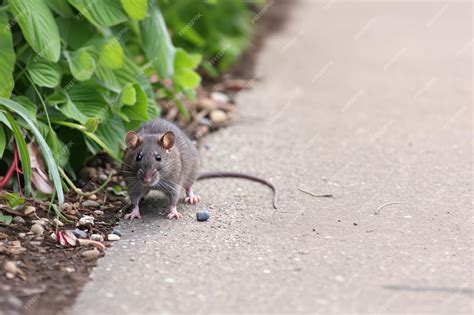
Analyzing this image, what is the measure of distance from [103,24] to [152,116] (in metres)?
0.74

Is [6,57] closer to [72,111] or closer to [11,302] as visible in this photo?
[72,111]

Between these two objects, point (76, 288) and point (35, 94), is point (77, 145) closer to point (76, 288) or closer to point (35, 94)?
point (35, 94)

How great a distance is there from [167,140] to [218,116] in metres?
2.06

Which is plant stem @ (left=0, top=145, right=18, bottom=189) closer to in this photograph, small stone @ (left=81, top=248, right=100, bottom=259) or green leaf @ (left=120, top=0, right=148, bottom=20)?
small stone @ (left=81, top=248, right=100, bottom=259)

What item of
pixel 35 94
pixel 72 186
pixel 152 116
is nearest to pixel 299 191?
pixel 152 116

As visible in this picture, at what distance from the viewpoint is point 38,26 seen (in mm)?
4594

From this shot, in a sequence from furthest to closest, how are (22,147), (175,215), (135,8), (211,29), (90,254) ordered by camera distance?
(211,29), (135,8), (175,215), (22,147), (90,254)

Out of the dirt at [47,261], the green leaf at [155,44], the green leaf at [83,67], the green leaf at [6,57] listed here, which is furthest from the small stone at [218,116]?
the green leaf at [6,57]

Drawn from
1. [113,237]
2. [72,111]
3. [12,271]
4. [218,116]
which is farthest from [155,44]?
[12,271]

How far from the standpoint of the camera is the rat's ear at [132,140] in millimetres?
4879

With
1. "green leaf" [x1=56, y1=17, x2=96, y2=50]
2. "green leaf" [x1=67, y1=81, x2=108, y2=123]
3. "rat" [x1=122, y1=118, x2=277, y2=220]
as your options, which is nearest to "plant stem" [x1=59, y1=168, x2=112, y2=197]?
"rat" [x1=122, y1=118, x2=277, y2=220]

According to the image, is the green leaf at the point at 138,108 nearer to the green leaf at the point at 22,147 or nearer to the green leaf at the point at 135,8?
the green leaf at the point at 135,8

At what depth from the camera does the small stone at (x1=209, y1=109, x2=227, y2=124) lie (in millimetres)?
6945

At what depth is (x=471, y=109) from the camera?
7223mm
